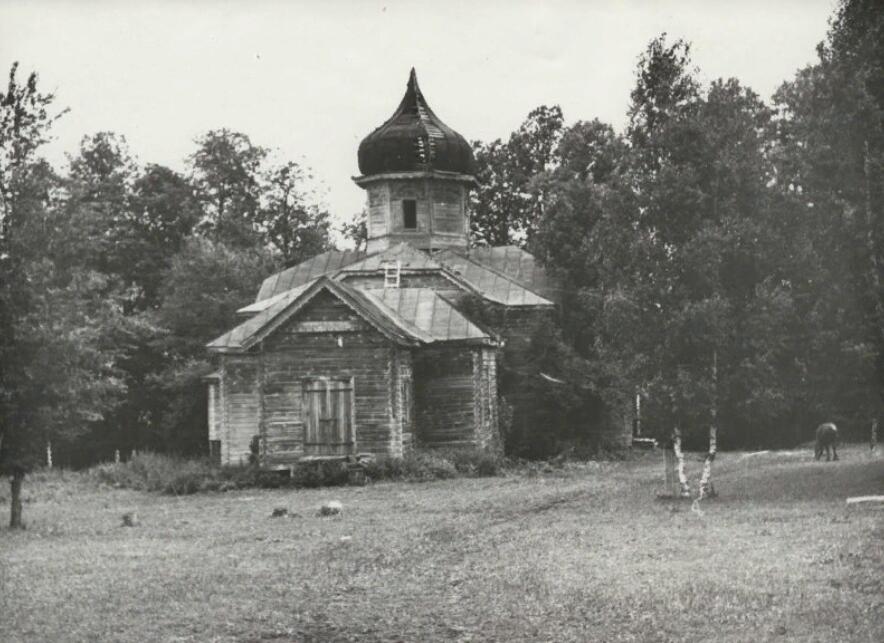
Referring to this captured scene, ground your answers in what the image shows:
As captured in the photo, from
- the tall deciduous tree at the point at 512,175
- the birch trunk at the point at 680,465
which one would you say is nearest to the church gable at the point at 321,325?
the birch trunk at the point at 680,465

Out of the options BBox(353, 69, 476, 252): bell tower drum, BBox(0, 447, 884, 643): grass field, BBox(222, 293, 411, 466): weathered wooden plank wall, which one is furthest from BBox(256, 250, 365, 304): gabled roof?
BBox(0, 447, 884, 643): grass field

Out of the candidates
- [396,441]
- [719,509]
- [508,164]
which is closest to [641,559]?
[719,509]

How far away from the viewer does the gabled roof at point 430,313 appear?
35969 millimetres

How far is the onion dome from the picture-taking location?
4369 centimetres

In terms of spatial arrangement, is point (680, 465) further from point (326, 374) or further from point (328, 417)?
point (326, 374)

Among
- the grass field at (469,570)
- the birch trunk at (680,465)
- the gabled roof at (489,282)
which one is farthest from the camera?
the gabled roof at (489,282)

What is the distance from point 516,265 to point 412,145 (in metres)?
6.07

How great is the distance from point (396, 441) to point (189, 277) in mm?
20629

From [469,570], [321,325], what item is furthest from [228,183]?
[469,570]

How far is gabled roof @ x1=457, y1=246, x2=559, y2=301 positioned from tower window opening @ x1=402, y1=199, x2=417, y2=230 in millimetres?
2002

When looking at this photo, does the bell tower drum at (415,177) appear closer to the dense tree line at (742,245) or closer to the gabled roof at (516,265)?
the gabled roof at (516,265)

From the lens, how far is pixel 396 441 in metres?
32.3

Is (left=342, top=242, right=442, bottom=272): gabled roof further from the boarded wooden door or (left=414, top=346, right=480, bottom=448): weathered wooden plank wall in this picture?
the boarded wooden door

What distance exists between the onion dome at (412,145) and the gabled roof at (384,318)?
22.2ft
